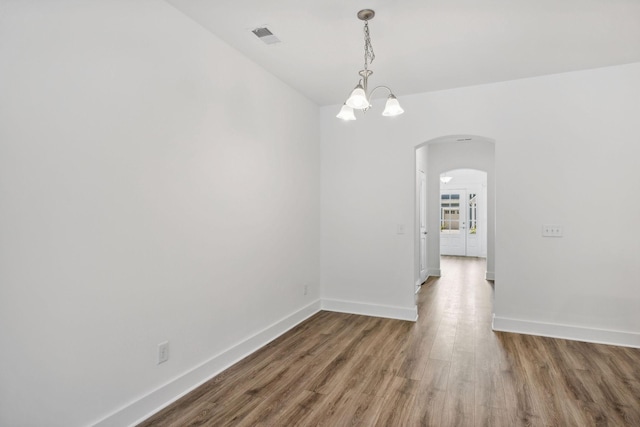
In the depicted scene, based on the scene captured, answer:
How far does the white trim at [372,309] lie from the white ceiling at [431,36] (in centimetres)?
277

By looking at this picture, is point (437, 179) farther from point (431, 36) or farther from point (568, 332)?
point (431, 36)

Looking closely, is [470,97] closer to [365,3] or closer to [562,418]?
[365,3]

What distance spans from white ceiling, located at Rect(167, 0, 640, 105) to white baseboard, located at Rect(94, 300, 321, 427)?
272 centimetres

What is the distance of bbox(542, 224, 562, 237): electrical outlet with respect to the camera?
12.0 ft

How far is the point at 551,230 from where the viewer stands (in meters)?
3.69

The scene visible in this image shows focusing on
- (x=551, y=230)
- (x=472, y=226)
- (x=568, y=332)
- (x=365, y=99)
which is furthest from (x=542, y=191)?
(x=472, y=226)

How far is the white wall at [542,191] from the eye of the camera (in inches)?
136

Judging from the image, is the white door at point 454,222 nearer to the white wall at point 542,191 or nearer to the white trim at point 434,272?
the white trim at point 434,272

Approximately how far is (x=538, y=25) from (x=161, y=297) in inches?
139

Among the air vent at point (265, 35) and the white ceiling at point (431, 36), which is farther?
the air vent at point (265, 35)

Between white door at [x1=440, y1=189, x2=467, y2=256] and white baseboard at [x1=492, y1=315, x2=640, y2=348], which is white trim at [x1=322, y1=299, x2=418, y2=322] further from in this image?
white door at [x1=440, y1=189, x2=467, y2=256]

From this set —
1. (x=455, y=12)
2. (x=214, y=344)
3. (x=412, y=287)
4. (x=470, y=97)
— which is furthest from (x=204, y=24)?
(x=412, y=287)

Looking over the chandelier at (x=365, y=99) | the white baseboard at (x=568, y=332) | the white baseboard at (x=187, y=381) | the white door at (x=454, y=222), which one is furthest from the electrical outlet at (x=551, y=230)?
the white door at (x=454, y=222)

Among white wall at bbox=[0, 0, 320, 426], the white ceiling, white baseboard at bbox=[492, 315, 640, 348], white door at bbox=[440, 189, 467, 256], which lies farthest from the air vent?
white door at bbox=[440, 189, 467, 256]
